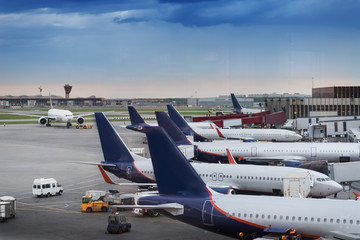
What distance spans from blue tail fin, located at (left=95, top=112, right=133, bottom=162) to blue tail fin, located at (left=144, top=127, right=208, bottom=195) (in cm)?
1450

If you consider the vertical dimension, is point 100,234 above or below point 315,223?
below

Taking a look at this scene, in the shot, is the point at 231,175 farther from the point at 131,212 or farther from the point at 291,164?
the point at 291,164

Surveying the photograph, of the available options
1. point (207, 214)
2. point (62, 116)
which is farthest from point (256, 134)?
point (62, 116)

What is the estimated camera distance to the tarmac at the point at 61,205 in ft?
96.9

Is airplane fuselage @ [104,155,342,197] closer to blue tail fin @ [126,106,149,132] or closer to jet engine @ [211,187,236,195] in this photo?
jet engine @ [211,187,236,195]

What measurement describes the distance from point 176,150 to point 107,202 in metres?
14.3

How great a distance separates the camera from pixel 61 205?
127 ft

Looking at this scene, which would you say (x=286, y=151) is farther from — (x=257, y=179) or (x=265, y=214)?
(x=265, y=214)

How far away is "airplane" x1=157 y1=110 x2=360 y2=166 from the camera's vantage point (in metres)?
53.6

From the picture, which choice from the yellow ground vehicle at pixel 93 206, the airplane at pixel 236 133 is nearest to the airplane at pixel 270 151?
the yellow ground vehicle at pixel 93 206

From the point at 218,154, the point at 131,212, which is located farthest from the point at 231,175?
the point at 218,154

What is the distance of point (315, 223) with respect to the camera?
22031mm

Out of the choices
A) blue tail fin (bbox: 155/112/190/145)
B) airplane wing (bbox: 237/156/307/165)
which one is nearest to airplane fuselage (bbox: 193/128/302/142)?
airplane wing (bbox: 237/156/307/165)

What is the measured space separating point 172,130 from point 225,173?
18162mm
